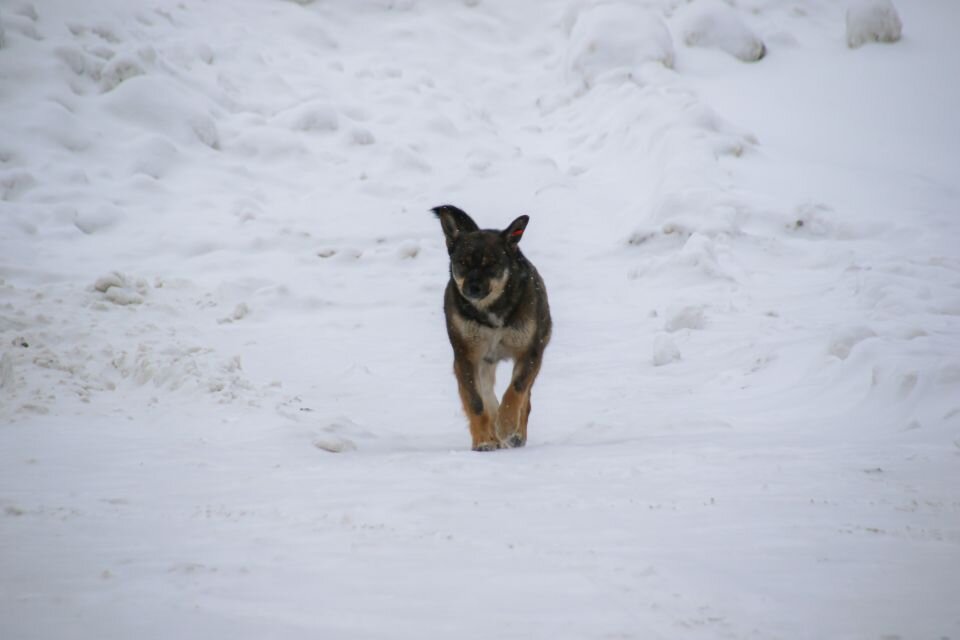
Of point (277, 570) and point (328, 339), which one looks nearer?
point (277, 570)

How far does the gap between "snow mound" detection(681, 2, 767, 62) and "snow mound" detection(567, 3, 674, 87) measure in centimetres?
86

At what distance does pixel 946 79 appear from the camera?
1894 centimetres

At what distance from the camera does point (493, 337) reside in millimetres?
6734

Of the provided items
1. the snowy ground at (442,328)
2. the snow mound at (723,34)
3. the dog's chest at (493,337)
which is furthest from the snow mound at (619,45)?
the dog's chest at (493,337)

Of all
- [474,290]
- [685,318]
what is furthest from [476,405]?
[685,318]

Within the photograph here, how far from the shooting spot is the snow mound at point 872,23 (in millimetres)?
20375

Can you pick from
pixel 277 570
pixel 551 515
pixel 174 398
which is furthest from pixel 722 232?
pixel 277 570

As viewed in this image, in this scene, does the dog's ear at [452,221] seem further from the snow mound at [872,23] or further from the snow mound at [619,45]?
the snow mound at [872,23]

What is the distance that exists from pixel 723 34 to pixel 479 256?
1749cm

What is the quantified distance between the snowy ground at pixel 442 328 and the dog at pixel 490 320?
2.13 ft

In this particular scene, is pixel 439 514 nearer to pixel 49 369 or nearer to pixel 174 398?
pixel 174 398

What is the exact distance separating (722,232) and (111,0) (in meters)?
15.3

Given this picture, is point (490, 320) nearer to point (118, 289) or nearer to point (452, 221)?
point (452, 221)

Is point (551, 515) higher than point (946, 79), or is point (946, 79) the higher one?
point (551, 515)
